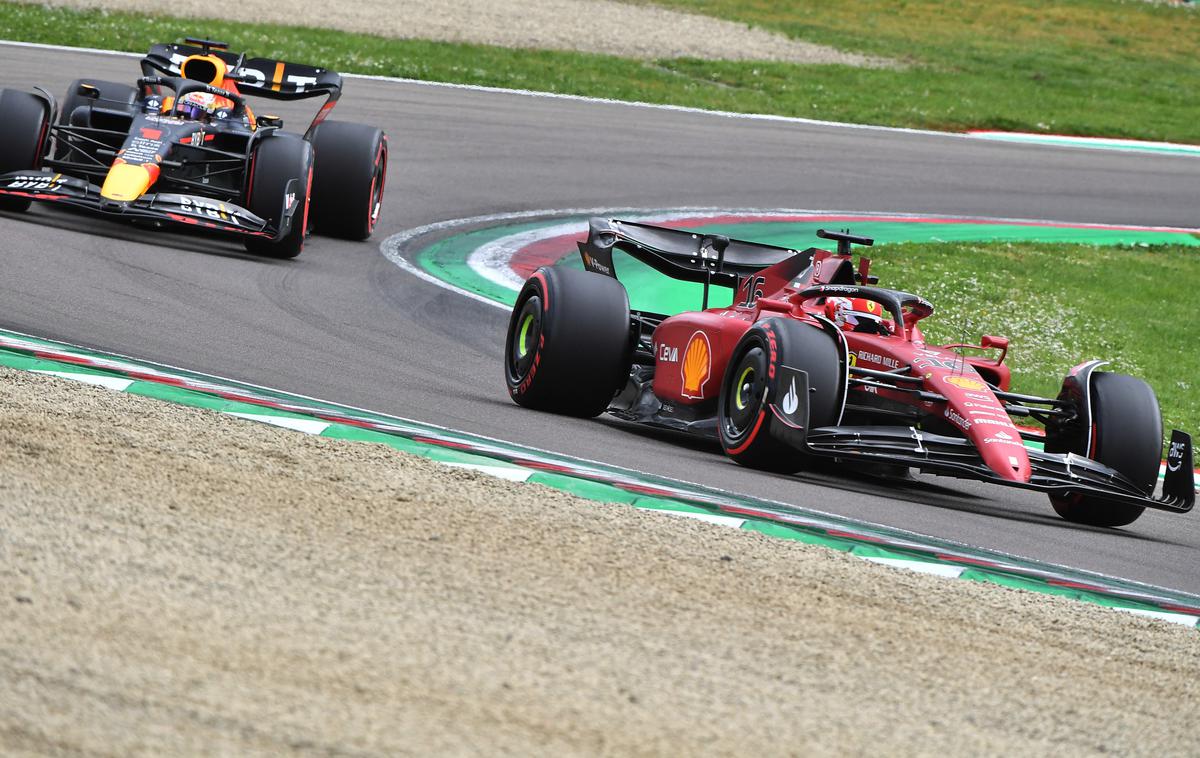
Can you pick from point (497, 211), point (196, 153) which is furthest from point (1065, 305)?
point (196, 153)

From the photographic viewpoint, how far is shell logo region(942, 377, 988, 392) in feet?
26.4

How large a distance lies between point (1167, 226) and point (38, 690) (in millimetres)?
19255

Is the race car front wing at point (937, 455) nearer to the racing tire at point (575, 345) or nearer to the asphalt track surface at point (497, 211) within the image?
the asphalt track surface at point (497, 211)

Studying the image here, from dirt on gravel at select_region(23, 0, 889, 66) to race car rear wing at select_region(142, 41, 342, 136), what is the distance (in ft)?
52.0

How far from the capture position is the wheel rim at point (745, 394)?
812 centimetres

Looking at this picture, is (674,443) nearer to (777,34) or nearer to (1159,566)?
(1159,566)

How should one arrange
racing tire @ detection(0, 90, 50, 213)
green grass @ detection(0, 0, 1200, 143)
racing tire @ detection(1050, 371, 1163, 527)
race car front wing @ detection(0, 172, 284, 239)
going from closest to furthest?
racing tire @ detection(1050, 371, 1163, 527) → race car front wing @ detection(0, 172, 284, 239) → racing tire @ detection(0, 90, 50, 213) → green grass @ detection(0, 0, 1200, 143)

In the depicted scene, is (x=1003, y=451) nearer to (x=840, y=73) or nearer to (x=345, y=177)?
(x=345, y=177)

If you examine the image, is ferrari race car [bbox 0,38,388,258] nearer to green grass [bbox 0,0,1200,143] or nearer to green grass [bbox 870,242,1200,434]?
green grass [bbox 870,242,1200,434]

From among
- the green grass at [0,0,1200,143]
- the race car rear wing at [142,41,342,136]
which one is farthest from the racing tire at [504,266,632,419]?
the green grass at [0,0,1200,143]

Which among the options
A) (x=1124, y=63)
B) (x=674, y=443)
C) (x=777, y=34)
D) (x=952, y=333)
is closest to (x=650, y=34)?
(x=777, y=34)

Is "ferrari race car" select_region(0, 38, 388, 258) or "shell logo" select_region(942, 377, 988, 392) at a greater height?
"shell logo" select_region(942, 377, 988, 392)

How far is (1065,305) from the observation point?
1482 cm

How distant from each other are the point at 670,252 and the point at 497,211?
6976 mm
